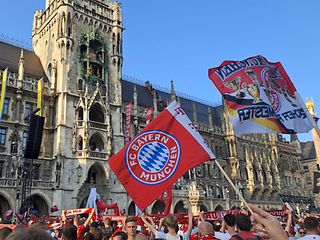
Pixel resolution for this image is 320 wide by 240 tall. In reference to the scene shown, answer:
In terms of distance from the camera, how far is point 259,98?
10.8 meters

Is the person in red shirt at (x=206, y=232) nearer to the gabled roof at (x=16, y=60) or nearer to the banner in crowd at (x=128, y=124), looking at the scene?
the banner in crowd at (x=128, y=124)

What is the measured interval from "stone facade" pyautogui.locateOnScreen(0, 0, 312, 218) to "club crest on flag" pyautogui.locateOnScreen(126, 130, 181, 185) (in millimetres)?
19252

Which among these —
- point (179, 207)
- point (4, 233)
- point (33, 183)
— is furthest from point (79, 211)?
point (179, 207)

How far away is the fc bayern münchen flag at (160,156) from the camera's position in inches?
304

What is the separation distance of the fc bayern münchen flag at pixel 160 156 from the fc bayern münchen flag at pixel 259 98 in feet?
8.91

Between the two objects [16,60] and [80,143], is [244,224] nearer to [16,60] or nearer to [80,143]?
[80,143]

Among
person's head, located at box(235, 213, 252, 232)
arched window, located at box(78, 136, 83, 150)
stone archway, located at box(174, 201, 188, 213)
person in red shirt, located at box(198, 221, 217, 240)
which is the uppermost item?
arched window, located at box(78, 136, 83, 150)

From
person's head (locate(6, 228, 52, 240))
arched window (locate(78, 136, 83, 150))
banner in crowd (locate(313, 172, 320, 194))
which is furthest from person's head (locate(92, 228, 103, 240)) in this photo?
arched window (locate(78, 136, 83, 150))

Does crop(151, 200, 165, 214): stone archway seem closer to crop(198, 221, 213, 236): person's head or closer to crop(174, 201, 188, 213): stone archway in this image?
crop(174, 201, 188, 213): stone archway

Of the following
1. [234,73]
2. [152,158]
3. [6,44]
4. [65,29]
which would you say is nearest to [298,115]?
[234,73]

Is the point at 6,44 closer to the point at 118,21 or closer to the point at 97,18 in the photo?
the point at 97,18

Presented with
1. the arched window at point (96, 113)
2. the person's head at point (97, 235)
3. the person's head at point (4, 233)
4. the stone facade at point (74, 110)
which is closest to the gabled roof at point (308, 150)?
the stone facade at point (74, 110)

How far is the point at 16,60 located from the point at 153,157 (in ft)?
95.2

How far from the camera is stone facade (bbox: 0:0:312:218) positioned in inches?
1060
